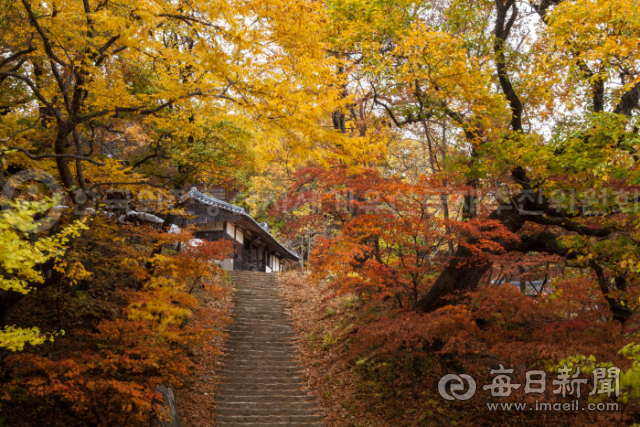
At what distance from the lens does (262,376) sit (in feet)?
37.2

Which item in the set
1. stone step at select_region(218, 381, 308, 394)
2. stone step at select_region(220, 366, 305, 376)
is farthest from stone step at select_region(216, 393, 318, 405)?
stone step at select_region(220, 366, 305, 376)

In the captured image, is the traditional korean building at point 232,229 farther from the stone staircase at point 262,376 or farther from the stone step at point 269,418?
the stone step at point 269,418

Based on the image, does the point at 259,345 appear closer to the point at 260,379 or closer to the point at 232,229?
the point at 260,379

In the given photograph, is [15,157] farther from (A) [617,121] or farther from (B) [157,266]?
(A) [617,121]

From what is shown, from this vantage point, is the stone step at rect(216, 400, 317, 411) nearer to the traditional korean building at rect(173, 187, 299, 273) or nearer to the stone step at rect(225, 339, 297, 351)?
the stone step at rect(225, 339, 297, 351)

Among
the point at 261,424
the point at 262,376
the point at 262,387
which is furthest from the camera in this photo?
the point at 262,376

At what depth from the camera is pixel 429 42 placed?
7.99 meters

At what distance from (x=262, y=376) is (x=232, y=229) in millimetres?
13632

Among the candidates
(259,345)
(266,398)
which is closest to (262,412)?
(266,398)

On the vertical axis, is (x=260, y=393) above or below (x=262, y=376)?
below

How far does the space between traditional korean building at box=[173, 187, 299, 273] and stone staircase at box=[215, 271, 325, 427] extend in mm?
5539

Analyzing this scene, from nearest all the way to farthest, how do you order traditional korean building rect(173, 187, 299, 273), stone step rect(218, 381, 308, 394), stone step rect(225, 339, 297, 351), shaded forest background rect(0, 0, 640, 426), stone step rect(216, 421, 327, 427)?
shaded forest background rect(0, 0, 640, 426)
stone step rect(216, 421, 327, 427)
stone step rect(218, 381, 308, 394)
stone step rect(225, 339, 297, 351)
traditional korean building rect(173, 187, 299, 273)

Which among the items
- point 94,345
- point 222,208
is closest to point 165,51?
point 94,345

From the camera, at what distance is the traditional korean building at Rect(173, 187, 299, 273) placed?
21.6 meters
